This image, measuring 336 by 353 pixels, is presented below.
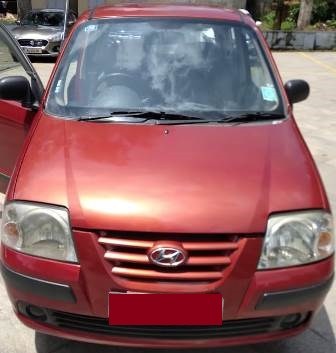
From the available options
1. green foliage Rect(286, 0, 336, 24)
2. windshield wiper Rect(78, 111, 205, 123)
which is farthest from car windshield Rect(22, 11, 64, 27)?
windshield wiper Rect(78, 111, 205, 123)

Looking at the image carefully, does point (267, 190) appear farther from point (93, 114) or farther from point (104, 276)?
point (93, 114)

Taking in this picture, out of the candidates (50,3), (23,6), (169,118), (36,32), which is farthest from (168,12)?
(50,3)

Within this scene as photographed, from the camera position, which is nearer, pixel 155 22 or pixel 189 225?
pixel 189 225

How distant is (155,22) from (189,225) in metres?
1.80

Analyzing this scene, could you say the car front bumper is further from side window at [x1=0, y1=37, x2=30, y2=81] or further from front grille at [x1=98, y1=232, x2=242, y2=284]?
side window at [x1=0, y1=37, x2=30, y2=81]

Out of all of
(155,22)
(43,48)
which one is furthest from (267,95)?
(43,48)

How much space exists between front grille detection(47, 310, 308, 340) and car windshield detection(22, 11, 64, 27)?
44.9 feet

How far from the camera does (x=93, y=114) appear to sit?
316cm

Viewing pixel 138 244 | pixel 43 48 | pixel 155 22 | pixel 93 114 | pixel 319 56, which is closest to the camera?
pixel 138 244

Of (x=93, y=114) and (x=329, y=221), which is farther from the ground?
(x=93, y=114)

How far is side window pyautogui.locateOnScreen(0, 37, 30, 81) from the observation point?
4593 mm

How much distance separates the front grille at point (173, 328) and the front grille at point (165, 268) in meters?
0.23

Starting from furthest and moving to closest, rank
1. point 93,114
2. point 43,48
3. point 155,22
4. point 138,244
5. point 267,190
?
1. point 43,48
2. point 155,22
3. point 93,114
4. point 267,190
5. point 138,244

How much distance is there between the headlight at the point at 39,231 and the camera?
2.38 m
